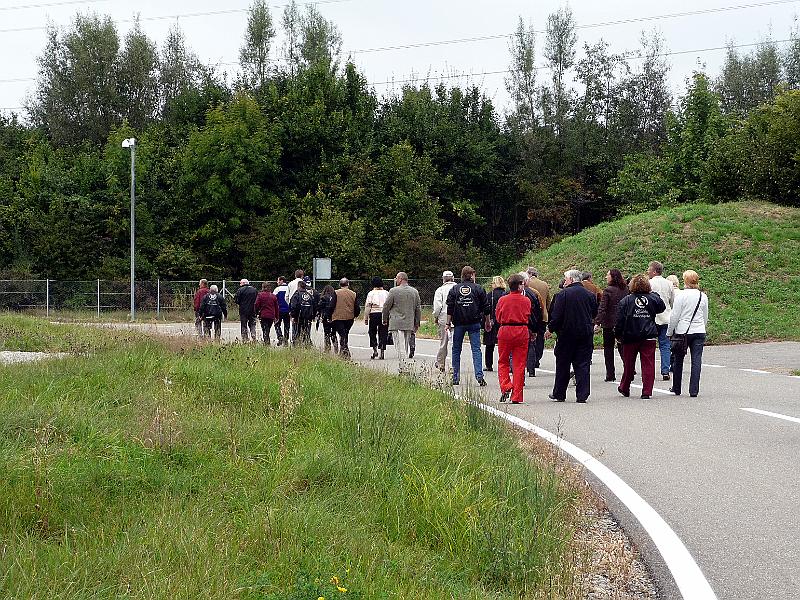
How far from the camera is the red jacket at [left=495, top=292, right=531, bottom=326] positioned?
1303 cm

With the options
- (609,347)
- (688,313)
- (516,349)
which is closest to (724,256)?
(609,347)

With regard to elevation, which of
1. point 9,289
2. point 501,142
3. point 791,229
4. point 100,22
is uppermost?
point 100,22

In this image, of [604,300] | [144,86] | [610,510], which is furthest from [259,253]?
[610,510]

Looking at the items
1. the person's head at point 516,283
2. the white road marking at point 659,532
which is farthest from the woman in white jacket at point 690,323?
the white road marking at point 659,532

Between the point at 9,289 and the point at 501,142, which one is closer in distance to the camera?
the point at 9,289

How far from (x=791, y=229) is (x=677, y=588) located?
102 ft

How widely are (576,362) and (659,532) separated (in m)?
7.08

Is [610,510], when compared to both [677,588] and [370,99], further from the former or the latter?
[370,99]

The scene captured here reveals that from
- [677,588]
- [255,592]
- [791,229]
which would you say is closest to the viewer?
[255,592]

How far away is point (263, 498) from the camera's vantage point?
6000 millimetres

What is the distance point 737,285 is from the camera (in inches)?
1139

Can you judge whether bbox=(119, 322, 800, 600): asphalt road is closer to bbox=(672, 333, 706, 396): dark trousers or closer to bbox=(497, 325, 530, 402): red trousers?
bbox=(672, 333, 706, 396): dark trousers

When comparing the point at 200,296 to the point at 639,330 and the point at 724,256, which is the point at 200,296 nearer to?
the point at 639,330

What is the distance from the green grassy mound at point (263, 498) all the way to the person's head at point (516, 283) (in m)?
3.74
